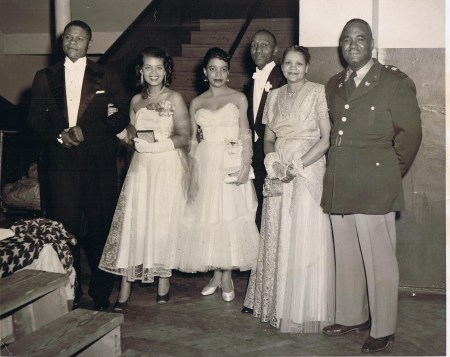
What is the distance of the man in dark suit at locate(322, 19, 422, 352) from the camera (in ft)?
9.19

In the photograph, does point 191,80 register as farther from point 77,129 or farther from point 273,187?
point 273,187

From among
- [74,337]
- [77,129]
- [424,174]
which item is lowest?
[74,337]

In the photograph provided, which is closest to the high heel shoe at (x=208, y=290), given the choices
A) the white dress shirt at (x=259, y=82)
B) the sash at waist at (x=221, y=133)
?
the sash at waist at (x=221, y=133)

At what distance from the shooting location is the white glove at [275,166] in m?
3.17

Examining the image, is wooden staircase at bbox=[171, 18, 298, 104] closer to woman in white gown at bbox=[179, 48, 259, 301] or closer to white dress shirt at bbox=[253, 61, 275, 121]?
white dress shirt at bbox=[253, 61, 275, 121]

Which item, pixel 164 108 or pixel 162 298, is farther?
pixel 162 298

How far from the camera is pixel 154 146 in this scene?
11.6ft

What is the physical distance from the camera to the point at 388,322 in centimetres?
287

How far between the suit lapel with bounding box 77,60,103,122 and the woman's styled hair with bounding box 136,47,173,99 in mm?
319

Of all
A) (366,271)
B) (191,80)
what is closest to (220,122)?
(366,271)

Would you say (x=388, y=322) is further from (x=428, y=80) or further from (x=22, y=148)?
(x=22, y=148)

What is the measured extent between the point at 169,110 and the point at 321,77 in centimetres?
128

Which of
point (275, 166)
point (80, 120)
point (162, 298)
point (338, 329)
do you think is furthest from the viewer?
point (162, 298)
